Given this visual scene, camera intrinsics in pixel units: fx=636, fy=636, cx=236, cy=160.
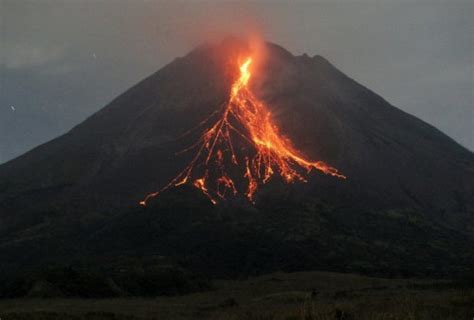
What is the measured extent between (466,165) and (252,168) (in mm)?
58535

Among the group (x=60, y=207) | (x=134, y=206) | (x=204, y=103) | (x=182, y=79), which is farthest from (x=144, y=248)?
(x=182, y=79)

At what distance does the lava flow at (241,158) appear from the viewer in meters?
125

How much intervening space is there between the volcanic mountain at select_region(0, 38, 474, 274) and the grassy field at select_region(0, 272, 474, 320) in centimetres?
2177

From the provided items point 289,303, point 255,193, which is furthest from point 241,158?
point 289,303

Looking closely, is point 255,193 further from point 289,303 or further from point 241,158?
point 289,303

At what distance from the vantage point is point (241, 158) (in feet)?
443

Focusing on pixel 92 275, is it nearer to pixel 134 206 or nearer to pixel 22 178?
pixel 134 206

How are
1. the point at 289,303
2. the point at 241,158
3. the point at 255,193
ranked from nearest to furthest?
the point at 289,303, the point at 255,193, the point at 241,158

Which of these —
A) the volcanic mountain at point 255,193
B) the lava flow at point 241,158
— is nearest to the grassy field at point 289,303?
the volcanic mountain at point 255,193

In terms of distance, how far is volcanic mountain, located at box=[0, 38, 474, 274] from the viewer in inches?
3903

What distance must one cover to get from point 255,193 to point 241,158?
48.4 feet

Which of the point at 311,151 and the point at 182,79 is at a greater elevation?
the point at 182,79

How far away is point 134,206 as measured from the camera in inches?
4609

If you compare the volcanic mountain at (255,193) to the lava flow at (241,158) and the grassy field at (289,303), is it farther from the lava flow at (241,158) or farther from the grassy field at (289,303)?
the grassy field at (289,303)
